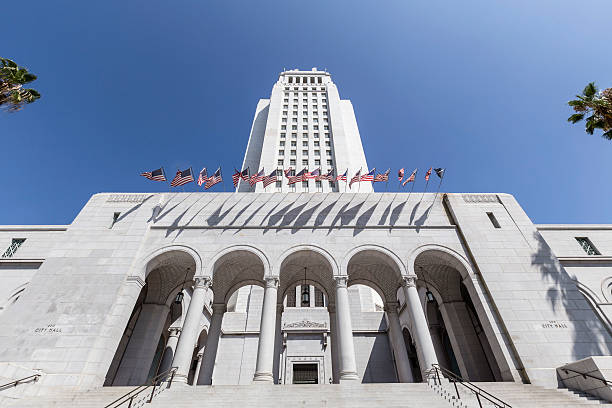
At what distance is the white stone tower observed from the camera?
146ft

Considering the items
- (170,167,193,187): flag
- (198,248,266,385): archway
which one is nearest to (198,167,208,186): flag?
(170,167,193,187): flag

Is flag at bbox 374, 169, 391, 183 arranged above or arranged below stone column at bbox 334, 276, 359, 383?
above

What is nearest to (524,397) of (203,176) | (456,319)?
(456,319)

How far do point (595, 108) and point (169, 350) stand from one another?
102 feet

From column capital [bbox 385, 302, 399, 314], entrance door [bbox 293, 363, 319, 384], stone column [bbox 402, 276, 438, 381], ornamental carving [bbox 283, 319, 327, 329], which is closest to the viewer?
stone column [bbox 402, 276, 438, 381]

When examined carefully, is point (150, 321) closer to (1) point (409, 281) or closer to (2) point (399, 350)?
(2) point (399, 350)

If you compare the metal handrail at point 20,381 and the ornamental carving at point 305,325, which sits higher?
the ornamental carving at point 305,325

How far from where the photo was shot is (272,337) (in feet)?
44.9

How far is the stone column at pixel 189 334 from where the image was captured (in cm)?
1251

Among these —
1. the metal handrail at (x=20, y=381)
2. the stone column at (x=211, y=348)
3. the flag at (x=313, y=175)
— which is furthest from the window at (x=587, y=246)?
the metal handrail at (x=20, y=381)

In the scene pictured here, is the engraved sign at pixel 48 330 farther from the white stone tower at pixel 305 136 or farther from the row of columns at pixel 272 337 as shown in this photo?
the white stone tower at pixel 305 136

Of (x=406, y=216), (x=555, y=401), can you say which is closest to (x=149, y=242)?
(x=406, y=216)

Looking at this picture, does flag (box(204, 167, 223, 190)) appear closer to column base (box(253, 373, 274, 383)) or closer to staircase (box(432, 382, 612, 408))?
column base (box(253, 373, 274, 383))

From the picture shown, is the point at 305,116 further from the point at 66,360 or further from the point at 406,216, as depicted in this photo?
the point at 66,360
